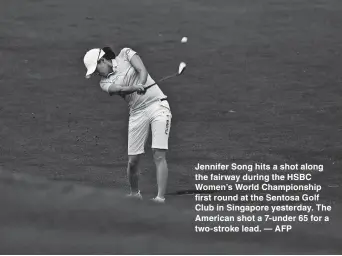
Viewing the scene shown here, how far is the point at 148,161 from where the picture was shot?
438 inches

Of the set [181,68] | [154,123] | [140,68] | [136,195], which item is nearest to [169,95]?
[181,68]

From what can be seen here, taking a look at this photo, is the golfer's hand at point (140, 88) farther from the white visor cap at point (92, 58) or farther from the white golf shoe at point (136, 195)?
the white golf shoe at point (136, 195)

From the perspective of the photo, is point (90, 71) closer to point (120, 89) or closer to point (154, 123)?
point (120, 89)

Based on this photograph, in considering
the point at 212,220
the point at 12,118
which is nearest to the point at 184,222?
the point at 212,220

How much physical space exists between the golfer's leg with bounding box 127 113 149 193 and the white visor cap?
54cm

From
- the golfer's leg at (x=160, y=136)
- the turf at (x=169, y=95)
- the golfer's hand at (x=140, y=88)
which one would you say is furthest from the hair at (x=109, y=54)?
the golfer's leg at (x=160, y=136)

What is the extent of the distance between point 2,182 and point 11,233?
1.68 feet

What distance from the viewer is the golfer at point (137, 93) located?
10.8 meters

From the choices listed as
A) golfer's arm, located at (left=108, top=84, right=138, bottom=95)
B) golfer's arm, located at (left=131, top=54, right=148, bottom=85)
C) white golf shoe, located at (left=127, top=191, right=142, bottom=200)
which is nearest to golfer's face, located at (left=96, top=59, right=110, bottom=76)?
golfer's arm, located at (left=108, top=84, right=138, bottom=95)

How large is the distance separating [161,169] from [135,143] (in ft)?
1.08

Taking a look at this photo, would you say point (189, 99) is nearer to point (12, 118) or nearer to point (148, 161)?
point (148, 161)

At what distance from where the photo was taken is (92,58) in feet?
36.2

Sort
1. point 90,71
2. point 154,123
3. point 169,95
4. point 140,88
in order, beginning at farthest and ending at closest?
point 169,95 < point 90,71 < point 154,123 < point 140,88


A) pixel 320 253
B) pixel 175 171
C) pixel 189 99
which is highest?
pixel 189 99
